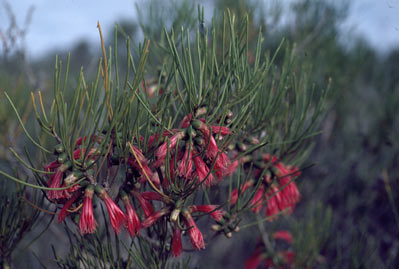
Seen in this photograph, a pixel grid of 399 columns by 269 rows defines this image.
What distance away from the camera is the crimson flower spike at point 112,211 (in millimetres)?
620

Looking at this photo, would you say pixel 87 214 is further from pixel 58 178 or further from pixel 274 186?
pixel 274 186

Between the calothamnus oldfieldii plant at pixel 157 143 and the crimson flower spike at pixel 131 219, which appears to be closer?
the calothamnus oldfieldii plant at pixel 157 143

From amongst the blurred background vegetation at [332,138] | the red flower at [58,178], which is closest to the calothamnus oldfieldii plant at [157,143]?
the red flower at [58,178]

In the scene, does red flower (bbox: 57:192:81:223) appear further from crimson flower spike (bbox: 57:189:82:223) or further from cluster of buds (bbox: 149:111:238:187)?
cluster of buds (bbox: 149:111:238:187)

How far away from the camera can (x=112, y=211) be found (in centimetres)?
63

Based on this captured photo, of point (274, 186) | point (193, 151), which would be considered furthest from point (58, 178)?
point (274, 186)

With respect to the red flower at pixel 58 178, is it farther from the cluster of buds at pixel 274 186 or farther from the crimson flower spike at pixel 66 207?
the cluster of buds at pixel 274 186

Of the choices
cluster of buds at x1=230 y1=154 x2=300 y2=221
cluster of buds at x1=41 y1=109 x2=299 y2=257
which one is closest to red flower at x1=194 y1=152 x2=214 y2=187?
cluster of buds at x1=41 y1=109 x2=299 y2=257

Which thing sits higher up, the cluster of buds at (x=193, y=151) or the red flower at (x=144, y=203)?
the cluster of buds at (x=193, y=151)

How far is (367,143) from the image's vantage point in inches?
79.3

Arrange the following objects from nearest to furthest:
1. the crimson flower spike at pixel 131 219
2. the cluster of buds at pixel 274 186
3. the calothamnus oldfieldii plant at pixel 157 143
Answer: the calothamnus oldfieldii plant at pixel 157 143, the crimson flower spike at pixel 131 219, the cluster of buds at pixel 274 186

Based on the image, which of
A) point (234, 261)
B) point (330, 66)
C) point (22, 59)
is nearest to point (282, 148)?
point (330, 66)

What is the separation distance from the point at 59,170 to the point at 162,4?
0.76 m

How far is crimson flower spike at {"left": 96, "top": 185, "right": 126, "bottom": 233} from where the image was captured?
2.03 ft
